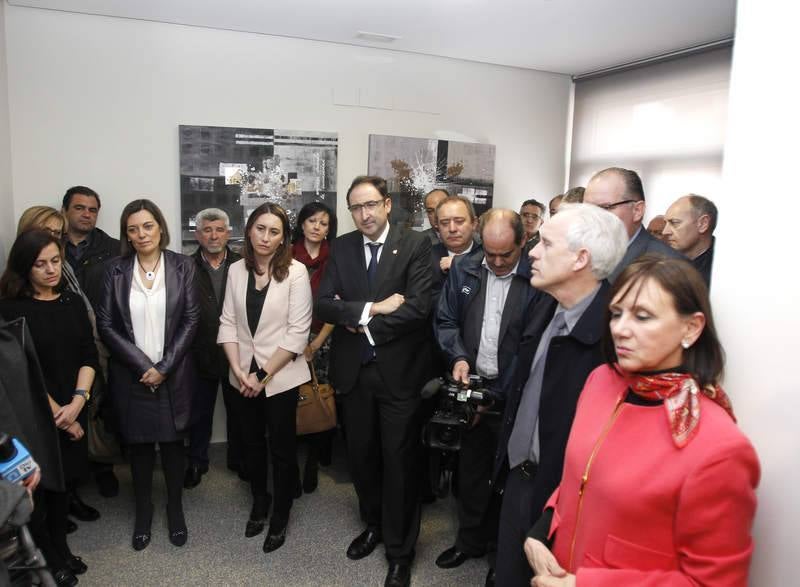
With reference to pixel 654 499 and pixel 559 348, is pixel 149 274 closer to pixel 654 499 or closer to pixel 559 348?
pixel 559 348

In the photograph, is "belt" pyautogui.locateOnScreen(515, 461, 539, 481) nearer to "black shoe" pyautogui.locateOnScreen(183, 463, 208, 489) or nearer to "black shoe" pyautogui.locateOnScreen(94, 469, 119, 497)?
"black shoe" pyautogui.locateOnScreen(183, 463, 208, 489)

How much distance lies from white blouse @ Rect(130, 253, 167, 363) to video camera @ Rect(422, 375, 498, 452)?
145 centimetres

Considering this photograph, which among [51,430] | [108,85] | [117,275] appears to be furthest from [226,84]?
[51,430]

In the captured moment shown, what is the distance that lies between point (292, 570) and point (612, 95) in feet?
15.5

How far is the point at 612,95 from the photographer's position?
204 inches

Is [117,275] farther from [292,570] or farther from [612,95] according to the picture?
[612,95]

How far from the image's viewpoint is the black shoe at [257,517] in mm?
3070

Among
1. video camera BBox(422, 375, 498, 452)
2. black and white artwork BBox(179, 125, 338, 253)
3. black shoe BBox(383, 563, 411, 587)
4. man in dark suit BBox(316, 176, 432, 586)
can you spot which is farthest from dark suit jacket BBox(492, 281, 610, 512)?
black and white artwork BBox(179, 125, 338, 253)

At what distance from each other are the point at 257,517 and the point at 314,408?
Answer: 0.67 m

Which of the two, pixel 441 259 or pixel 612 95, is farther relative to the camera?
pixel 612 95

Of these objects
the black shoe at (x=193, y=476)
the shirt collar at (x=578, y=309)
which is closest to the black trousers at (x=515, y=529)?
the shirt collar at (x=578, y=309)

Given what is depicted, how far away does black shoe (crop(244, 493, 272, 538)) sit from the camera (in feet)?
10.1

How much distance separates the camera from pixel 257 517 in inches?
122

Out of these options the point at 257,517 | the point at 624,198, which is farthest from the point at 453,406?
the point at 257,517
